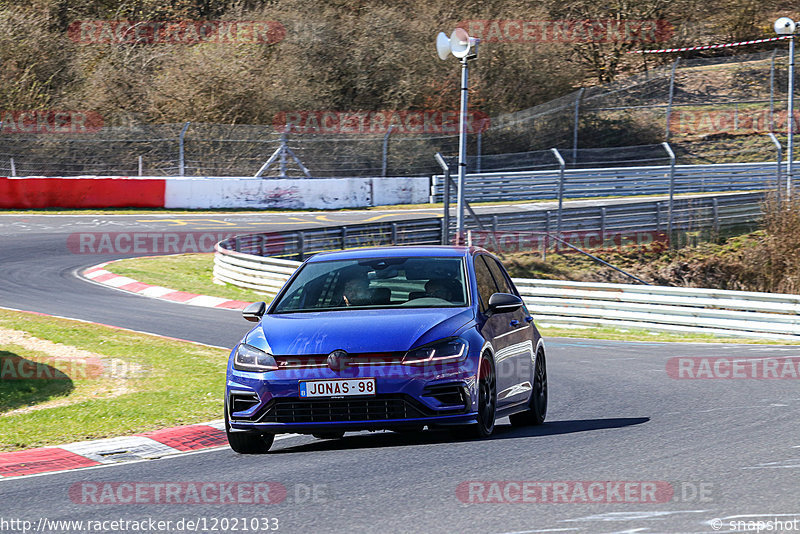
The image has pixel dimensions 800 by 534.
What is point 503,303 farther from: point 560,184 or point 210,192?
point 210,192

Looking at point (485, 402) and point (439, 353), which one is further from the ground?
point (439, 353)

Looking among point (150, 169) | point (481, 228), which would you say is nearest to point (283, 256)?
point (481, 228)

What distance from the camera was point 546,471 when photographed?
22.8 feet

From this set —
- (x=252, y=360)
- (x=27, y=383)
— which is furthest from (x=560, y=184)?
(x=252, y=360)

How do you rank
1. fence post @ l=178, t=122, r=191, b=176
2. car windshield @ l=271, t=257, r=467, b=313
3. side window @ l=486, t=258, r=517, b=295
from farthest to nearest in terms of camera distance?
fence post @ l=178, t=122, r=191, b=176
side window @ l=486, t=258, r=517, b=295
car windshield @ l=271, t=257, r=467, b=313

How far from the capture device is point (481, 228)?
2747 centimetres

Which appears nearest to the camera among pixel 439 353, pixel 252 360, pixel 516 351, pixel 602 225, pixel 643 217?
pixel 439 353

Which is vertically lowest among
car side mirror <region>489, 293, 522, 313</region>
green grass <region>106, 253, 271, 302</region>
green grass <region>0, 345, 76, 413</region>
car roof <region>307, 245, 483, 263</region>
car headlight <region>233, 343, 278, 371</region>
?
green grass <region>106, 253, 271, 302</region>

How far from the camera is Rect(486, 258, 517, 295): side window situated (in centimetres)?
962

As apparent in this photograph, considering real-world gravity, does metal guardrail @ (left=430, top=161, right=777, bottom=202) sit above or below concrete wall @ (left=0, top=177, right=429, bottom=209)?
above

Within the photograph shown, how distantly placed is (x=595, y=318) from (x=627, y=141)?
1017 inches

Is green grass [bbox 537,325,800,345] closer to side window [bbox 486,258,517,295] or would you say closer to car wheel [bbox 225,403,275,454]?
side window [bbox 486,258,517,295]

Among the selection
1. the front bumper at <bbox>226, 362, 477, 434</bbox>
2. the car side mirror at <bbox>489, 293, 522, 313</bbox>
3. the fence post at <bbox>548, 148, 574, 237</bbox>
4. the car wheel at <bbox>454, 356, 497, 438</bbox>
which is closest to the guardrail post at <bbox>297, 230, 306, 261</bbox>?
the fence post at <bbox>548, 148, 574, 237</bbox>

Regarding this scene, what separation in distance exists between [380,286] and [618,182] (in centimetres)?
2512
